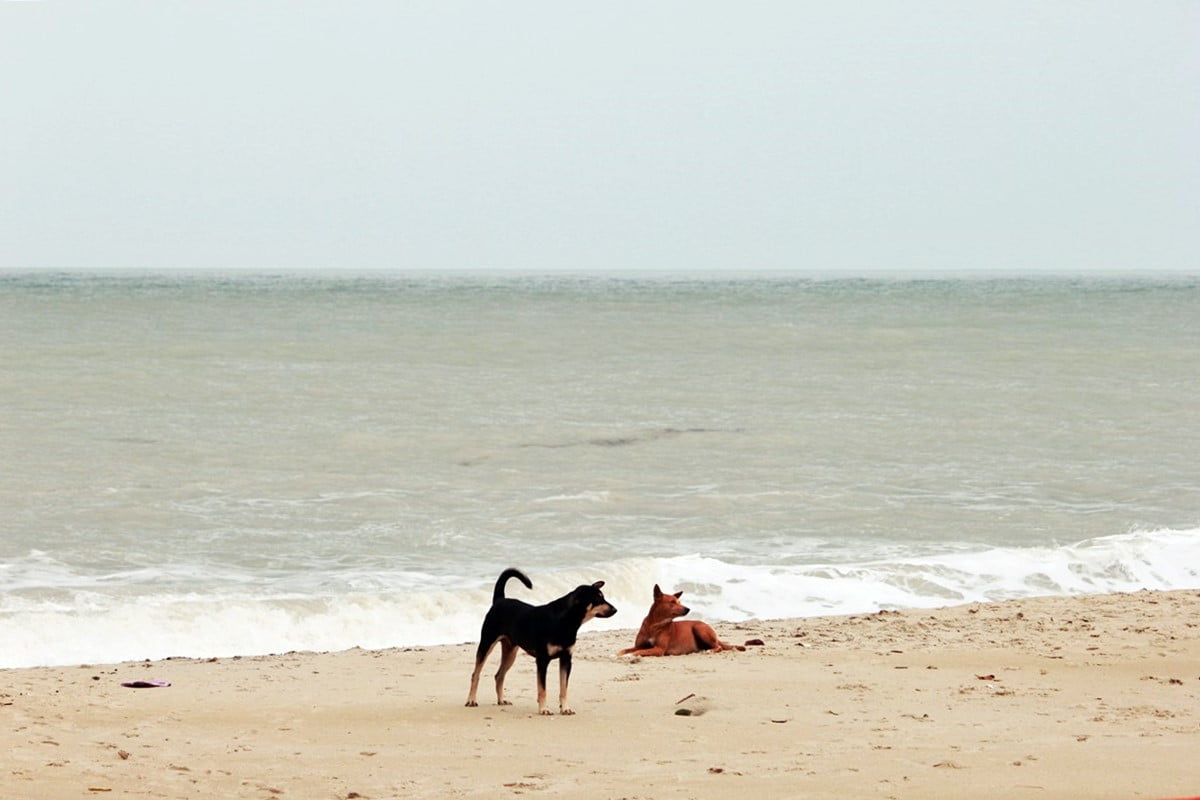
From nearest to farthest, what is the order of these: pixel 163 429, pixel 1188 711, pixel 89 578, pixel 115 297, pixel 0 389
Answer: pixel 1188 711
pixel 89 578
pixel 163 429
pixel 0 389
pixel 115 297

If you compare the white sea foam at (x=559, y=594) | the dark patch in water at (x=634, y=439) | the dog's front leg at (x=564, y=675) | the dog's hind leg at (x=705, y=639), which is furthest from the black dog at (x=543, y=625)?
the dark patch in water at (x=634, y=439)

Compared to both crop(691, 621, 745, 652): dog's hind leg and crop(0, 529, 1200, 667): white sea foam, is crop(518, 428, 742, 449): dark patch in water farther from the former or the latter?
crop(691, 621, 745, 652): dog's hind leg

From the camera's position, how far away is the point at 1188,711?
7.30 m

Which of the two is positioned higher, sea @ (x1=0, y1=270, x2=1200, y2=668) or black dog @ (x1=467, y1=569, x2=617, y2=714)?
black dog @ (x1=467, y1=569, x2=617, y2=714)

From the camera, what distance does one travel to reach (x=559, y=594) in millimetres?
11555

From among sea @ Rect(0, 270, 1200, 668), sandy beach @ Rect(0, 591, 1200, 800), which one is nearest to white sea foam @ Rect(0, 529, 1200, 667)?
sea @ Rect(0, 270, 1200, 668)

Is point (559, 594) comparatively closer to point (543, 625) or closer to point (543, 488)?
point (543, 625)

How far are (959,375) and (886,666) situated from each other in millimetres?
25653

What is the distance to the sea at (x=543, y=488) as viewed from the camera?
11.1m

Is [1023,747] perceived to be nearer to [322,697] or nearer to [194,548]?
[322,697]

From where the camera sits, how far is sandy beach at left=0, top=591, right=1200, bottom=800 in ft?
19.2

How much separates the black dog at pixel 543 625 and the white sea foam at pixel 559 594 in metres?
2.98

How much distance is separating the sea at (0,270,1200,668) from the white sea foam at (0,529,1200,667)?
0.10 feet

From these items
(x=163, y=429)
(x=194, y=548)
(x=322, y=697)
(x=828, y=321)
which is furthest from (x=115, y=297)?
(x=322, y=697)
